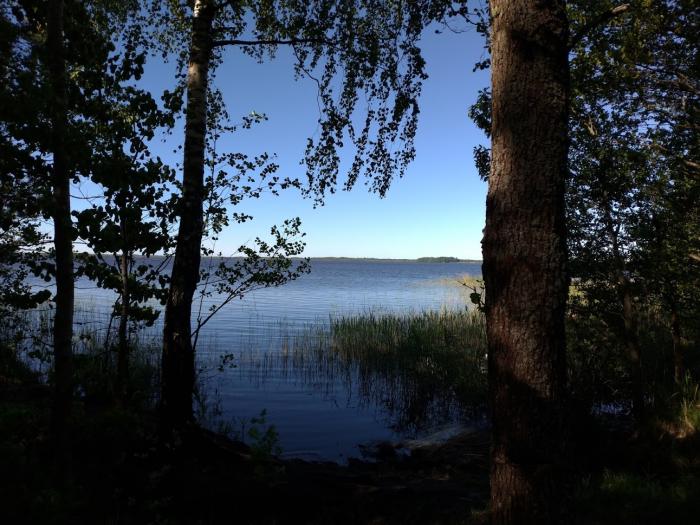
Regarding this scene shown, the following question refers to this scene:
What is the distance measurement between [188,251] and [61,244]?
249cm

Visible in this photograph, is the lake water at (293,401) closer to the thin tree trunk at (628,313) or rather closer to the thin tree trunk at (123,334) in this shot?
the thin tree trunk at (123,334)

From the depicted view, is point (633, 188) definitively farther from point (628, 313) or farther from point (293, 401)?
point (293, 401)

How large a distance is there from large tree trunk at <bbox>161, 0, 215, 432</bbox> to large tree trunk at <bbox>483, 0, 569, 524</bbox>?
193 inches

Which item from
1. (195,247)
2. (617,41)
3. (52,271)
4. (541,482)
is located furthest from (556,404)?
(617,41)

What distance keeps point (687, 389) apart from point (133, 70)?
901cm

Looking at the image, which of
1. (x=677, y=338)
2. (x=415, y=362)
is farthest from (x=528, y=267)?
(x=415, y=362)

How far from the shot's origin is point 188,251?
6.88 m

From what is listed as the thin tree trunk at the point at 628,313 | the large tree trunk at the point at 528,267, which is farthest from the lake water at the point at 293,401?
the large tree trunk at the point at 528,267

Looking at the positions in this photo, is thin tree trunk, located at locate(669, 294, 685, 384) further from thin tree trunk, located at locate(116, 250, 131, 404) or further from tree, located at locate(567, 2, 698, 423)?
thin tree trunk, located at locate(116, 250, 131, 404)

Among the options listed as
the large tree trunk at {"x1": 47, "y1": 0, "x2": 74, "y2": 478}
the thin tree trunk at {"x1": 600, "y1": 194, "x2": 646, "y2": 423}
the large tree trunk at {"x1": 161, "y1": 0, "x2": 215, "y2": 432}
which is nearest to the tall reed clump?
the thin tree trunk at {"x1": 600, "y1": 194, "x2": 646, "y2": 423}

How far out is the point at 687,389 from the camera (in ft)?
24.7

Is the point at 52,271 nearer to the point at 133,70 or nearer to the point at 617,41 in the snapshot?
the point at 133,70

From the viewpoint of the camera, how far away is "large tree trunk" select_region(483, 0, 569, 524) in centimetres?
305

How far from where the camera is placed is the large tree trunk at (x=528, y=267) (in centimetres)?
305
